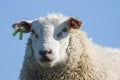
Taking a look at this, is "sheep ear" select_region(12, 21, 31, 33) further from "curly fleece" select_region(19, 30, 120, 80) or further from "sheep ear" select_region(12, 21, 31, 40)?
"curly fleece" select_region(19, 30, 120, 80)

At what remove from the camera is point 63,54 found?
41.9 feet

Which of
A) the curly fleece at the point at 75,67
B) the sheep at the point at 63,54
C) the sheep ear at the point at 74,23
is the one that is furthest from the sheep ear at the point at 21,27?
the sheep ear at the point at 74,23

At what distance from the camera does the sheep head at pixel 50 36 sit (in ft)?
40.2

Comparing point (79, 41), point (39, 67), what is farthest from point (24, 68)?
point (79, 41)

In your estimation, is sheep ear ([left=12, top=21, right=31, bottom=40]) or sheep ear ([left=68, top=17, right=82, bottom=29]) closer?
sheep ear ([left=68, top=17, right=82, bottom=29])

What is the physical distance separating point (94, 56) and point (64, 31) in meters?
0.94

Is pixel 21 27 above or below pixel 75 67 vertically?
above

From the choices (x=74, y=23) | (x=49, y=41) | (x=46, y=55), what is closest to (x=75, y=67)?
(x=74, y=23)

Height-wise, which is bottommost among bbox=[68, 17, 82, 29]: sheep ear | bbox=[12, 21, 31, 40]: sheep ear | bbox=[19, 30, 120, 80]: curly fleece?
bbox=[19, 30, 120, 80]: curly fleece

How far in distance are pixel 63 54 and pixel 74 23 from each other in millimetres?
741

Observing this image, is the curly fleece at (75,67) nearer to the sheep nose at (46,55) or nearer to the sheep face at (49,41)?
the sheep face at (49,41)

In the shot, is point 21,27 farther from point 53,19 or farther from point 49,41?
point 49,41

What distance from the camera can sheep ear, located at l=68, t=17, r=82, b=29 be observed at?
13.1 meters

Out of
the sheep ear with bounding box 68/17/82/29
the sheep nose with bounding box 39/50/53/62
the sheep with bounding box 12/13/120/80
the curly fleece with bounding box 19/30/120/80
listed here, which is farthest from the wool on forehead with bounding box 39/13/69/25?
the sheep nose with bounding box 39/50/53/62
